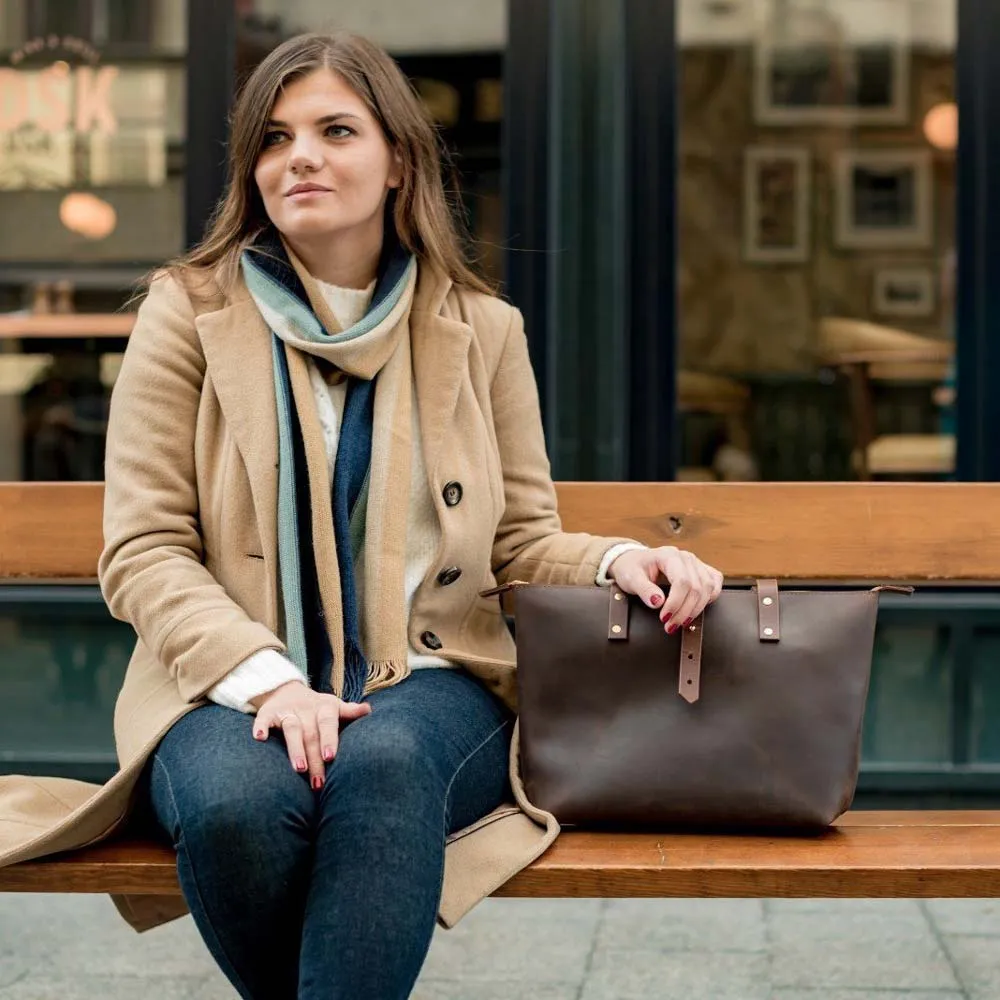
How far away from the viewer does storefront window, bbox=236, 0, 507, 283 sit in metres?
4.72

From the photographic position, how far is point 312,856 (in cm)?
221

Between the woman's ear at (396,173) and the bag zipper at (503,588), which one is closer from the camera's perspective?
the bag zipper at (503,588)

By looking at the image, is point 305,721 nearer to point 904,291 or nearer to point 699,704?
point 699,704

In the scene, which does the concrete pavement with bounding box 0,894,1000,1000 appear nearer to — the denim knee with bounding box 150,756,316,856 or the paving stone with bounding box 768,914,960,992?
the paving stone with bounding box 768,914,960,992

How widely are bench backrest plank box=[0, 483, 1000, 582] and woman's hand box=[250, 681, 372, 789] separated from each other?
2.71ft

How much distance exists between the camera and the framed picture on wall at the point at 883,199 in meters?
4.82

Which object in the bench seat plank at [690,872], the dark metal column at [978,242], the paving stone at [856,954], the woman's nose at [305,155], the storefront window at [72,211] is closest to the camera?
the bench seat plank at [690,872]

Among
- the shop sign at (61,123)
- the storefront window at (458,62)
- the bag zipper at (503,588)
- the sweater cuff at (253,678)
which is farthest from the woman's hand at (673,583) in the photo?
the shop sign at (61,123)

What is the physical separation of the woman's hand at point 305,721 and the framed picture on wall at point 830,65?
123 inches

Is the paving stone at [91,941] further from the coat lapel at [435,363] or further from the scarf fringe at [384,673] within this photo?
the coat lapel at [435,363]

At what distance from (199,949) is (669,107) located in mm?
2663

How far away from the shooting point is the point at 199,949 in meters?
3.55

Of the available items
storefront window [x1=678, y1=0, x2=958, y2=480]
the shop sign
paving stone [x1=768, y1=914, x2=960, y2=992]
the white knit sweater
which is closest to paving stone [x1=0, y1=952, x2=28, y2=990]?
the white knit sweater

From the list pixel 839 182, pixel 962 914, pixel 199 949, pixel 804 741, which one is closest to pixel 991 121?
pixel 839 182
